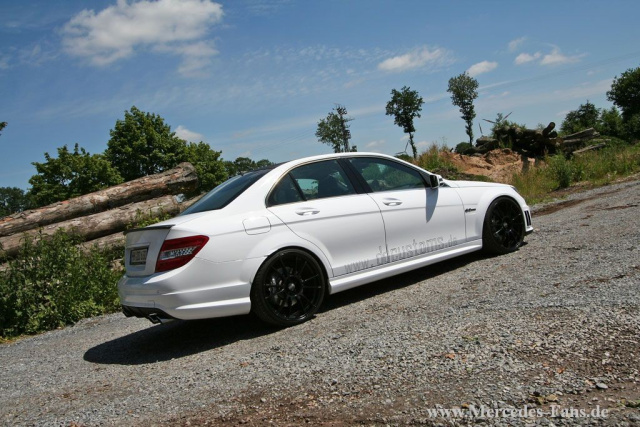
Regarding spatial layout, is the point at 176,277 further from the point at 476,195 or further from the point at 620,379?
the point at 476,195

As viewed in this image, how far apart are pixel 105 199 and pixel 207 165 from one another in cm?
5106

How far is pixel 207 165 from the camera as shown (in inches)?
2434

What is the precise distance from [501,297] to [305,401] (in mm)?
2287

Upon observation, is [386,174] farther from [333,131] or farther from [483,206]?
[333,131]

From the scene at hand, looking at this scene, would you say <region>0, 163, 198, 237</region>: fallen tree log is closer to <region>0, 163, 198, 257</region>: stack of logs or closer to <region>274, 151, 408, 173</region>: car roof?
<region>0, 163, 198, 257</region>: stack of logs

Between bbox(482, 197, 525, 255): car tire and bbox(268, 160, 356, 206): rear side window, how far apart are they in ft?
6.65

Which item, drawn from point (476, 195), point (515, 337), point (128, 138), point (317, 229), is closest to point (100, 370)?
point (317, 229)

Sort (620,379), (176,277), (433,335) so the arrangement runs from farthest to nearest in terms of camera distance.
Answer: (176,277) < (433,335) < (620,379)

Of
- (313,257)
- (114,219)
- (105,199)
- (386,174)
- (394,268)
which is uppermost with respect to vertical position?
(105,199)

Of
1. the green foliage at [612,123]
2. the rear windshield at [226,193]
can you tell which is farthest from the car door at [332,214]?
the green foliage at [612,123]

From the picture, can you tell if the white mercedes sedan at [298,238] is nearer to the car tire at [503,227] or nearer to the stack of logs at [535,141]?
the car tire at [503,227]

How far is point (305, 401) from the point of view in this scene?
3.07m

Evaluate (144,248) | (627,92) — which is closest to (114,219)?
(144,248)

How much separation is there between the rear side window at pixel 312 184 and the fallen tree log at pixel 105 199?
769 cm
